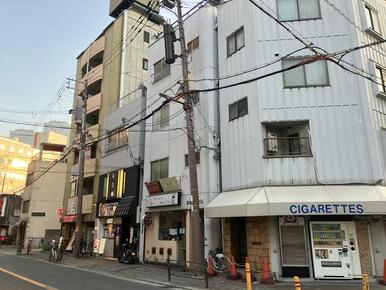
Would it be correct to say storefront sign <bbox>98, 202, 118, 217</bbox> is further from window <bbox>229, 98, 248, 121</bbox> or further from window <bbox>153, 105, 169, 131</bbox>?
window <bbox>229, 98, 248, 121</bbox>

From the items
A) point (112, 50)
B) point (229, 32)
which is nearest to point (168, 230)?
point (229, 32)

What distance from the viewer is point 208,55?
20.1 metres

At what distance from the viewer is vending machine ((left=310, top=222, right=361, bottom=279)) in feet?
46.0

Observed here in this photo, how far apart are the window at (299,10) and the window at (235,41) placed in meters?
2.16

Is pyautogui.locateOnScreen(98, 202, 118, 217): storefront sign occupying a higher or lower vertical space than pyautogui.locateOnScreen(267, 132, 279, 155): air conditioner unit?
lower

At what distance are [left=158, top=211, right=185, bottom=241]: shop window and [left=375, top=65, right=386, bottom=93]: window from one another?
479 inches

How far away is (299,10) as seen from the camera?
55.7ft

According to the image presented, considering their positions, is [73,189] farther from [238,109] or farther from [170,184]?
[238,109]

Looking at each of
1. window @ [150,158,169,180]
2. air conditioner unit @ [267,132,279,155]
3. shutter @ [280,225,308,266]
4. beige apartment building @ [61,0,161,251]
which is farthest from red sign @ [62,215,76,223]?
shutter @ [280,225,308,266]

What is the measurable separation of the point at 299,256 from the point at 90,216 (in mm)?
21631

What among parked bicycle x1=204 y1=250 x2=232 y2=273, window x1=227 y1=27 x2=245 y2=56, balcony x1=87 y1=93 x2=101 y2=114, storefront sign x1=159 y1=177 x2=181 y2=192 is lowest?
parked bicycle x1=204 y1=250 x2=232 y2=273

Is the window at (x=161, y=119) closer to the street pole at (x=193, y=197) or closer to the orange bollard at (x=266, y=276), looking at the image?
the street pole at (x=193, y=197)

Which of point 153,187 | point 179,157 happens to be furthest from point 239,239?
point 153,187

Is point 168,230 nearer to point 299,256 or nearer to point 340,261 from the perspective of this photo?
point 299,256
